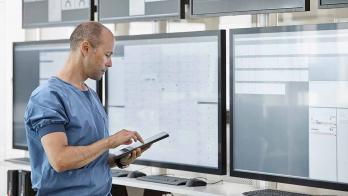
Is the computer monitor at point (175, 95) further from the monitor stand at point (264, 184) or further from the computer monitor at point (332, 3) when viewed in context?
the computer monitor at point (332, 3)

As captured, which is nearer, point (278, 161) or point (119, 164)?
point (119, 164)

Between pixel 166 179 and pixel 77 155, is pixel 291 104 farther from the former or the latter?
pixel 77 155

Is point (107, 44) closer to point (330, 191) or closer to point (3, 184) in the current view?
point (330, 191)

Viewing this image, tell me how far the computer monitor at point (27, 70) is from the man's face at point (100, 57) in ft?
4.50

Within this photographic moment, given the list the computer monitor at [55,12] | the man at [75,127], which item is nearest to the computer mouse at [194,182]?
the man at [75,127]

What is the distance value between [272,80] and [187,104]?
0.49m

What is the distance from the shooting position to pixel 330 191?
110 inches

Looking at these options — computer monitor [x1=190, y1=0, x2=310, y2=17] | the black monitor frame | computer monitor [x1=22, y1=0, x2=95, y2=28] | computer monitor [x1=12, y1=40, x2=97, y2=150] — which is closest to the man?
computer monitor [x1=190, y1=0, x2=310, y2=17]

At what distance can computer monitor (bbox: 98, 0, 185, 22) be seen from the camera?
3164 mm

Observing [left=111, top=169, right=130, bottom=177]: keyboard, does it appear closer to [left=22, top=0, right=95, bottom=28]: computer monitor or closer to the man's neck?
[left=22, top=0, right=95, bottom=28]: computer monitor

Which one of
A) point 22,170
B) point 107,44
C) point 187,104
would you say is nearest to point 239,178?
point 187,104

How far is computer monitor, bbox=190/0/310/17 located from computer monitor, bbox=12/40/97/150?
100 centimetres

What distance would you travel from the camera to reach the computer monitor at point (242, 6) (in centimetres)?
271

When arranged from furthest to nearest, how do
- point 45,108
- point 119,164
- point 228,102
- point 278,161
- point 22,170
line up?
point 22,170 → point 228,102 → point 278,161 → point 119,164 → point 45,108
